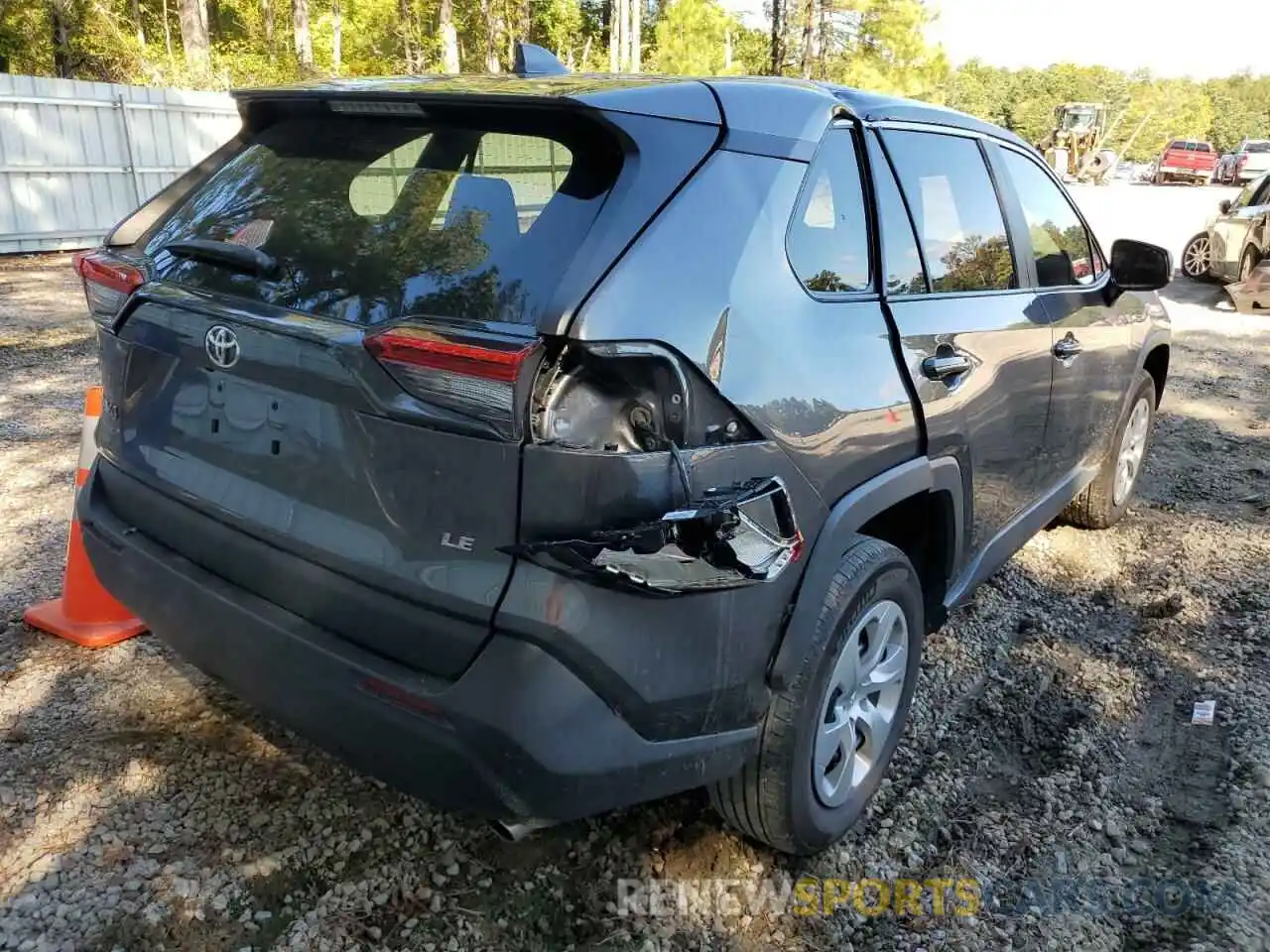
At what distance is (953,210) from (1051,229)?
38.1 inches

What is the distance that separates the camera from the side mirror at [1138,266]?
4.05 metres

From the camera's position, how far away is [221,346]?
7.15 ft

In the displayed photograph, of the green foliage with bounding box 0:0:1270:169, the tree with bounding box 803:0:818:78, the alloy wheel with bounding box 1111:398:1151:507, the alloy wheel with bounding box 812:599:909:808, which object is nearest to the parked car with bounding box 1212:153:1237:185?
the green foliage with bounding box 0:0:1270:169

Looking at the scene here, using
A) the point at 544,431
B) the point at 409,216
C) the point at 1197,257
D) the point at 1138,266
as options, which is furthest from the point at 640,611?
the point at 1197,257

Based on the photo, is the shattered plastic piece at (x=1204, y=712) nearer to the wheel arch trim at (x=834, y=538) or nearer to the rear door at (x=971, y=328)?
the rear door at (x=971, y=328)

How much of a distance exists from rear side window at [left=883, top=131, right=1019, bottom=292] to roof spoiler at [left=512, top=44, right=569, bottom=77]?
3.02 feet

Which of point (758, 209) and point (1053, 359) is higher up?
point (758, 209)

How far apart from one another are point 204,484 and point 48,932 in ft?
3.47

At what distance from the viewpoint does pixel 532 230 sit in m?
1.96

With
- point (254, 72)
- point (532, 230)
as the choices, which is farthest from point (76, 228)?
point (254, 72)

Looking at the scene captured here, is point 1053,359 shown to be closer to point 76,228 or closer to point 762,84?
point 762,84

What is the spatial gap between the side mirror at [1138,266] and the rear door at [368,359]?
2.95m

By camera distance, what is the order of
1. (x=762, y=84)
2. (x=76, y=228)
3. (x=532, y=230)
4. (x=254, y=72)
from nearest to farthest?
(x=532, y=230)
(x=762, y=84)
(x=76, y=228)
(x=254, y=72)

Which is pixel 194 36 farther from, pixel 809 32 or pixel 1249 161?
pixel 1249 161
